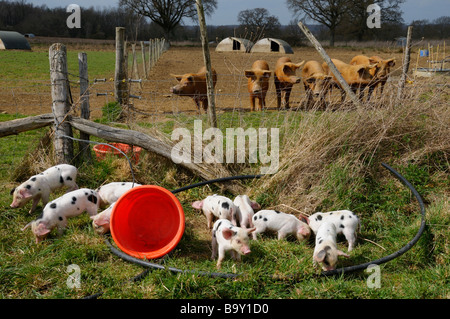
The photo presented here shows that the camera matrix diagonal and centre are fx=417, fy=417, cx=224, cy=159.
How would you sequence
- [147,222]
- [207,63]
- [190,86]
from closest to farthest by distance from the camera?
[147,222], [207,63], [190,86]

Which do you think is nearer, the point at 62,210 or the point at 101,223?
the point at 101,223

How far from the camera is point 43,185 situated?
5.20 meters

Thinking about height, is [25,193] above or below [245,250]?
above

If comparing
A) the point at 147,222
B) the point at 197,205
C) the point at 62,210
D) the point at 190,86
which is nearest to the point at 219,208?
the point at 197,205

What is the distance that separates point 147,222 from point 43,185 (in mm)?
1522

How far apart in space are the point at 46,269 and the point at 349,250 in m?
3.06

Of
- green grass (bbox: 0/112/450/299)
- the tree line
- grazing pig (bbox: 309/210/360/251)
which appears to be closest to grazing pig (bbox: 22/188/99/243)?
green grass (bbox: 0/112/450/299)

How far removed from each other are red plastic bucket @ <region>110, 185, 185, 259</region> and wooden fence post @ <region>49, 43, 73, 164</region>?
2095mm

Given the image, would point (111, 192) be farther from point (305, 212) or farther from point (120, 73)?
point (120, 73)

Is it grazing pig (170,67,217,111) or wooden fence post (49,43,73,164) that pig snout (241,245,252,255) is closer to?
wooden fence post (49,43,73,164)

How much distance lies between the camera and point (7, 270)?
12.5 ft

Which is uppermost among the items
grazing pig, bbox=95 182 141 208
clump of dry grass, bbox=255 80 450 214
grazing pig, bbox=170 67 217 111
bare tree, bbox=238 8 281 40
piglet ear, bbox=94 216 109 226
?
bare tree, bbox=238 8 281 40

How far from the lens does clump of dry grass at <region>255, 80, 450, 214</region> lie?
534 centimetres

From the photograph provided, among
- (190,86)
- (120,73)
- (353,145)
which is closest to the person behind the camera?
(353,145)
